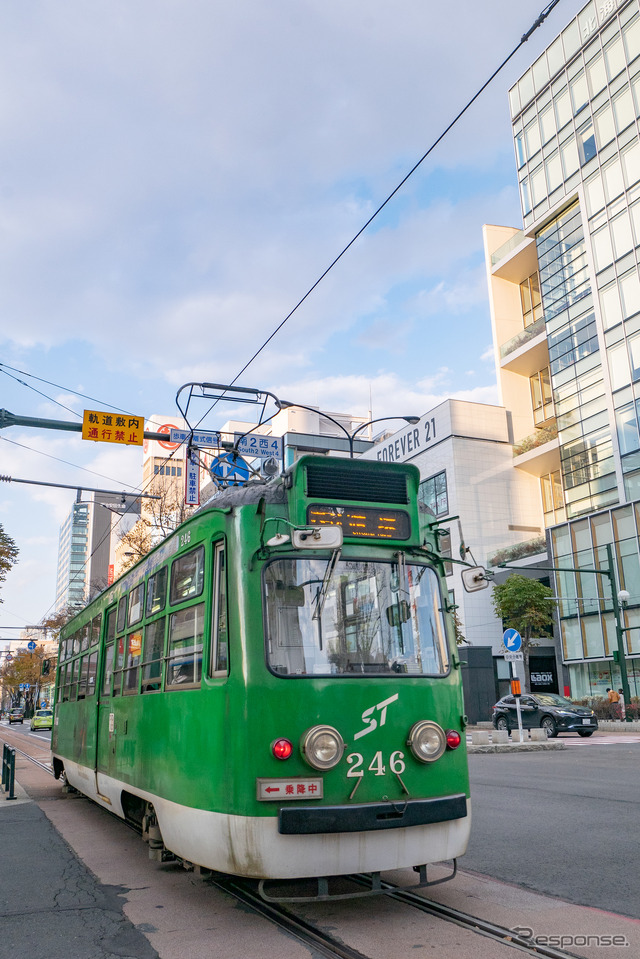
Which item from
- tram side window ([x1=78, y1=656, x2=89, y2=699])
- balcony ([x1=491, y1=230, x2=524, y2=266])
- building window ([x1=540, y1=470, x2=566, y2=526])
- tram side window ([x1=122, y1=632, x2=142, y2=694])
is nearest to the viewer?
tram side window ([x1=122, y1=632, x2=142, y2=694])

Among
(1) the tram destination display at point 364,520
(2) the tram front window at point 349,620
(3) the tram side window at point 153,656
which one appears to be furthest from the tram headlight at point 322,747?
(3) the tram side window at point 153,656

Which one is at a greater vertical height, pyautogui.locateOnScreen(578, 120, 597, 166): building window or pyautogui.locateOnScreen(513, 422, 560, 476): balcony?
pyautogui.locateOnScreen(578, 120, 597, 166): building window

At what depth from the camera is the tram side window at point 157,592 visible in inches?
274

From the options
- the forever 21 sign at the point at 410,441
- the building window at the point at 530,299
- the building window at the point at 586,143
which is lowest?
the forever 21 sign at the point at 410,441

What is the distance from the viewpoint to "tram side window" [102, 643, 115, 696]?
353 inches

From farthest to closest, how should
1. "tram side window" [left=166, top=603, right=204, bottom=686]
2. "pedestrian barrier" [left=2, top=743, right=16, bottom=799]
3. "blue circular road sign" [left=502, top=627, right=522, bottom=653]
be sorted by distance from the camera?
"blue circular road sign" [left=502, top=627, right=522, bottom=653], "pedestrian barrier" [left=2, top=743, right=16, bottom=799], "tram side window" [left=166, top=603, right=204, bottom=686]

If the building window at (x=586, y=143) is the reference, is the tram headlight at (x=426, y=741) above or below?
below

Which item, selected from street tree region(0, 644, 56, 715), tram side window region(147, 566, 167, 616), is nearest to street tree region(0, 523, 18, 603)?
tram side window region(147, 566, 167, 616)

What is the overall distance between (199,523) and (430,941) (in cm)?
329

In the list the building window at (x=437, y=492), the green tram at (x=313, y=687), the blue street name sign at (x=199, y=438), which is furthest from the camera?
the building window at (x=437, y=492)

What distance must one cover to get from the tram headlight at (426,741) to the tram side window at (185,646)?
159 cm

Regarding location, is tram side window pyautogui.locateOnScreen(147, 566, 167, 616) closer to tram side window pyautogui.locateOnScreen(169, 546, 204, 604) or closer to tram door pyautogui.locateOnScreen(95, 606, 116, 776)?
tram side window pyautogui.locateOnScreen(169, 546, 204, 604)

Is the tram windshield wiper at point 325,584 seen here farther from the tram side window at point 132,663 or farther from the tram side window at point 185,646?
the tram side window at point 132,663

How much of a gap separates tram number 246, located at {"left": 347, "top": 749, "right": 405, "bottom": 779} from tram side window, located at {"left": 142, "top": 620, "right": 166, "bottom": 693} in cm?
214
